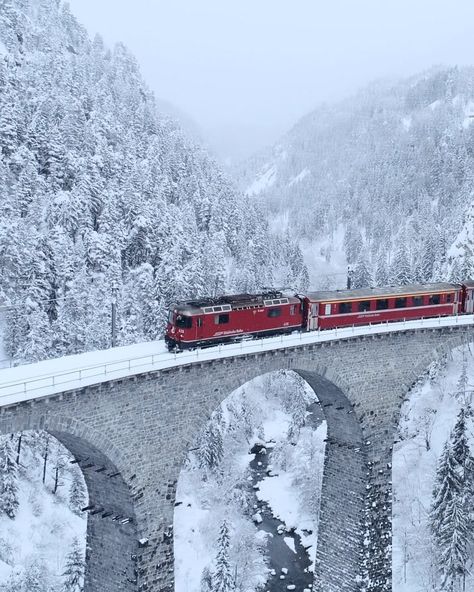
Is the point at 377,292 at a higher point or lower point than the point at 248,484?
higher

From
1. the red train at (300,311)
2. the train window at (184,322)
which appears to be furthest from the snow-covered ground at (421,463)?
the train window at (184,322)

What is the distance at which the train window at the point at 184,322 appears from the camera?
2991 centimetres

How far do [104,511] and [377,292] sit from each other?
20654mm

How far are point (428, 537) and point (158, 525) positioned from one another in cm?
2637

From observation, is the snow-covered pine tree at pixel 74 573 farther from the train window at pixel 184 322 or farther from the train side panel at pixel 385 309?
the train side panel at pixel 385 309

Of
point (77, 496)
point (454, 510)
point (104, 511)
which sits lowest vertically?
point (77, 496)

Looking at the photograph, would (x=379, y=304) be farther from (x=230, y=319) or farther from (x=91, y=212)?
(x=91, y=212)

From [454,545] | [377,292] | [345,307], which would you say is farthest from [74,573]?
[377,292]

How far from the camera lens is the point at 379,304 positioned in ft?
121

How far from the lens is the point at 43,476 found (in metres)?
49.0

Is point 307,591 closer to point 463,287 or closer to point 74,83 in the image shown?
point 463,287

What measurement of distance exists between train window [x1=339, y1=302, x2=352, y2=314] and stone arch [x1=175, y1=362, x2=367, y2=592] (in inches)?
172

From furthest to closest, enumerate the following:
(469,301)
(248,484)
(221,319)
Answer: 1. (248,484)
2. (469,301)
3. (221,319)

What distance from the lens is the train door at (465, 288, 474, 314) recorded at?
40000mm
